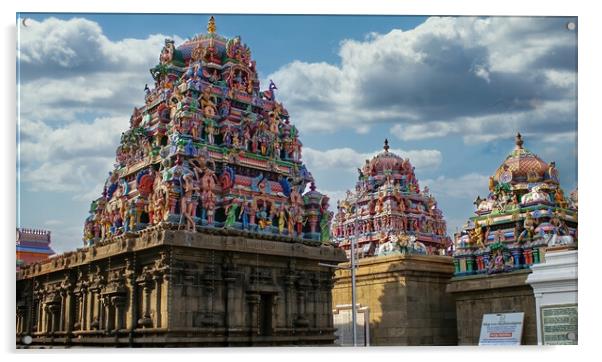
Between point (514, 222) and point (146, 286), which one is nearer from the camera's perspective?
point (146, 286)

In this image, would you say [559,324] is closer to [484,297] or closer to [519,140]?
[519,140]

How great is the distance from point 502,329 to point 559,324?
3.18 meters

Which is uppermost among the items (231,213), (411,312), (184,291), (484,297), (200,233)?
(231,213)

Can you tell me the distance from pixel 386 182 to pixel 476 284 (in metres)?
15.4

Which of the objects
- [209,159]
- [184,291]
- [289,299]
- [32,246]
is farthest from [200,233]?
[32,246]

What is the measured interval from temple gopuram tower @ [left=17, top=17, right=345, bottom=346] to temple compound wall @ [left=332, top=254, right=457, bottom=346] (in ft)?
11.3

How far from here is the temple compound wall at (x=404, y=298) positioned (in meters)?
29.0

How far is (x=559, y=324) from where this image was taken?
2106 cm

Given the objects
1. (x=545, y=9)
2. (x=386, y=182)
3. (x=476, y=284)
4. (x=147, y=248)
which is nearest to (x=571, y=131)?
(x=545, y=9)

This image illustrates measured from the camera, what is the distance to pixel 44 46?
779 inches

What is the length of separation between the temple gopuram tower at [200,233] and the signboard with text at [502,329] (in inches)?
179

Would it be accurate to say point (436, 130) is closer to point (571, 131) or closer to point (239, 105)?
point (571, 131)

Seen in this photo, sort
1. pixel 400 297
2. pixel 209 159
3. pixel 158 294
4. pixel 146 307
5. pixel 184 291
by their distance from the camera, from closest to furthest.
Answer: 1. pixel 158 294
2. pixel 184 291
3. pixel 146 307
4. pixel 209 159
5. pixel 400 297

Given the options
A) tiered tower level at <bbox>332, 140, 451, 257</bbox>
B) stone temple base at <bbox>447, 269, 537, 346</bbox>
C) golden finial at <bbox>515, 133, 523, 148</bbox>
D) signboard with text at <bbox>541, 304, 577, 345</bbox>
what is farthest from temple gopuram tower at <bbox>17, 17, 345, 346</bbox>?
tiered tower level at <bbox>332, 140, 451, 257</bbox>
